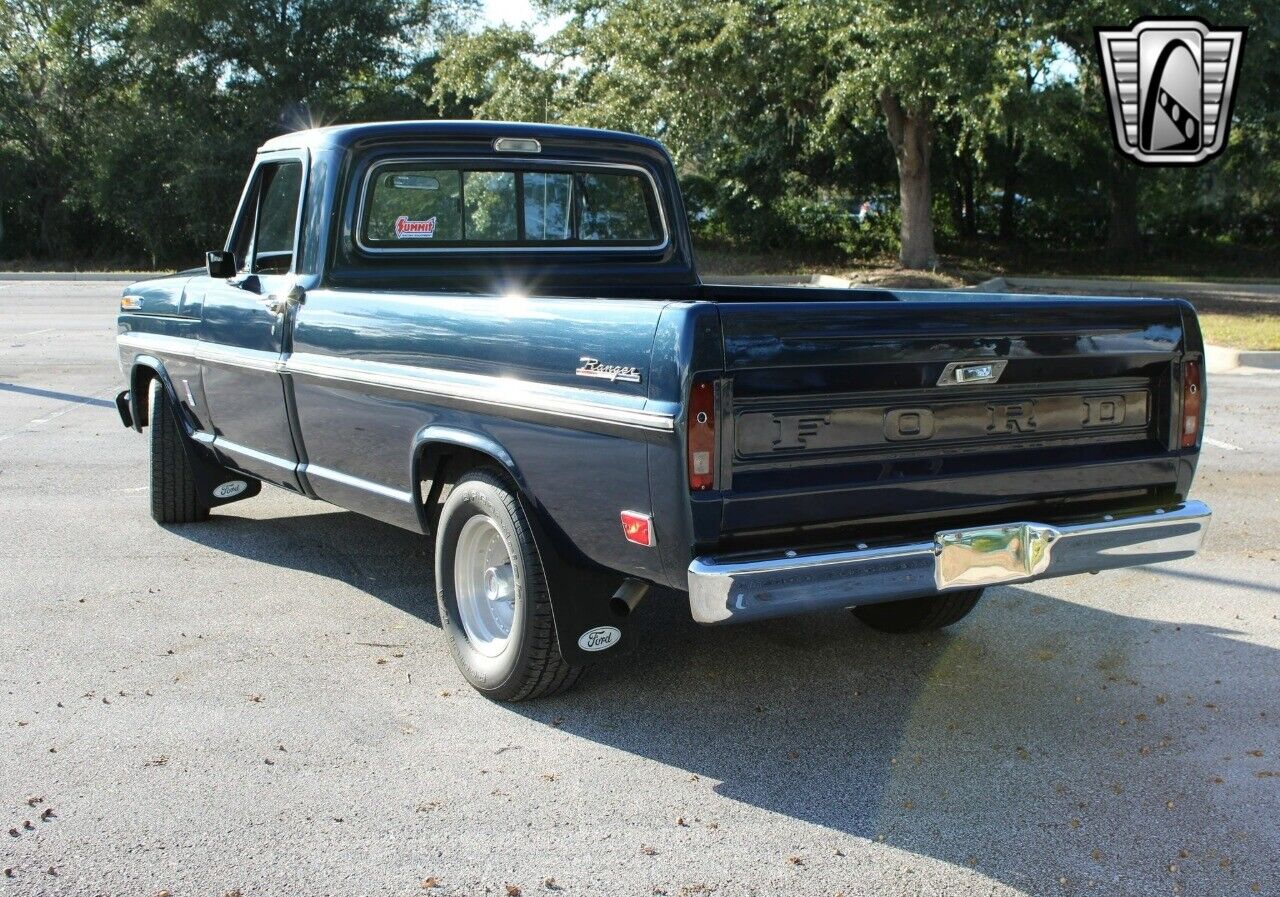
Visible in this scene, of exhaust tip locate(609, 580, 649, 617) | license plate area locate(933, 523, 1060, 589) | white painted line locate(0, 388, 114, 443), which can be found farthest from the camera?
white painted line locate(0, 388, 114, 443)

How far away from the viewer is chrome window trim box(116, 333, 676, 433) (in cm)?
388

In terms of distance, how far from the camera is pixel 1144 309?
4449 mm

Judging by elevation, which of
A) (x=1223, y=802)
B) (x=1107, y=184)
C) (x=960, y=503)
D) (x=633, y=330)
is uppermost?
(x=1107, y=184)

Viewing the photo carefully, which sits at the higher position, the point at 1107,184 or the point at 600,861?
the point at 1107,184

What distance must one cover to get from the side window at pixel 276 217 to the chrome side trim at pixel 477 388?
670mm

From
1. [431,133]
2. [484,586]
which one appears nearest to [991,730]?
[484,586]

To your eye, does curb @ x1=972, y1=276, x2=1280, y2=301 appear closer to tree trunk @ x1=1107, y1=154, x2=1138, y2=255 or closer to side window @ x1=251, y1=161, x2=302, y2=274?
tree trunk @ x1=1107, y1=154, x2=1138, y2=255

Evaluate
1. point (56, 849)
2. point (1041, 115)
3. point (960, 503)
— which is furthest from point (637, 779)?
point (1041, 115)

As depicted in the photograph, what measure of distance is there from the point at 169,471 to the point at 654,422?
4183 millimetres

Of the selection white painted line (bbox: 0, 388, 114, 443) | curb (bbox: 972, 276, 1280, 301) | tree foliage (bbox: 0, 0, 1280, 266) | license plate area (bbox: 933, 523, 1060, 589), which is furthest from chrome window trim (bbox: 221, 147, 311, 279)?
curb (bbox: 972, 276, 1280, 301)

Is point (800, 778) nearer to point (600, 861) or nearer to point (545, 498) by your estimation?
point (600, 861)

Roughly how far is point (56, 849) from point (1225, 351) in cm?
1386

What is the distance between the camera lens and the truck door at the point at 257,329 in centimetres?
577

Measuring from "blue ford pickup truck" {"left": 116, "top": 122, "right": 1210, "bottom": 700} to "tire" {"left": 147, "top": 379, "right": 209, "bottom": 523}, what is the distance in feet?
3.37
